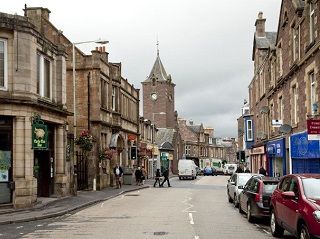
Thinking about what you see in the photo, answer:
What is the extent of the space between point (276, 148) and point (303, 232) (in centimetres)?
2139

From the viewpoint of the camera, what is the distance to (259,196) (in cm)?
1538

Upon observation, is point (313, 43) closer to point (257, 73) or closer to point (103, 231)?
point (103, 231)

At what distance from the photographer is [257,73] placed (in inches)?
1689

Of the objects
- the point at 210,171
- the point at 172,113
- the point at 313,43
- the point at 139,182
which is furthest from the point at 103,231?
the point at 172,113

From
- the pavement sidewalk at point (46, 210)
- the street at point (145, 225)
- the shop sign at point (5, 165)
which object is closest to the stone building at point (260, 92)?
the pavement sidewalk at point (46, 210)

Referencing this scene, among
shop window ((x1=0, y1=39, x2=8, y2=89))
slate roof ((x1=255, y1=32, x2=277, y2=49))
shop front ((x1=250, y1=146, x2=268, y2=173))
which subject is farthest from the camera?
slate roof ((x1=255, y1=32, x2=277, y2=49))

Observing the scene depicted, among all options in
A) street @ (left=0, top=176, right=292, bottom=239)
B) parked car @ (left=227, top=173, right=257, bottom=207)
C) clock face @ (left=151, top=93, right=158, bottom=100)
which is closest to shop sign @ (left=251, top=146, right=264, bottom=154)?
parked car @ (left=227, top=173, right=257, bottom=207)

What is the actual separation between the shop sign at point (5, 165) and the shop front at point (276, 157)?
1627 cm

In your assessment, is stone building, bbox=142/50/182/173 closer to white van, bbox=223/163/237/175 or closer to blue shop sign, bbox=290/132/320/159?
white van, bbox=223/163/237/175

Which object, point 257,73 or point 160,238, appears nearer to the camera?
point 160,238

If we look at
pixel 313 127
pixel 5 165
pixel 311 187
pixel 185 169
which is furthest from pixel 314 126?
pixel 185 169

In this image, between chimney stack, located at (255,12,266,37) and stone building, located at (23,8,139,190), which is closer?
stone building, located at (23,8,139,190)

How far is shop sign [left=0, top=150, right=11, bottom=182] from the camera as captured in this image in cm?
1967

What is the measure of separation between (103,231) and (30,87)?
8966mm
